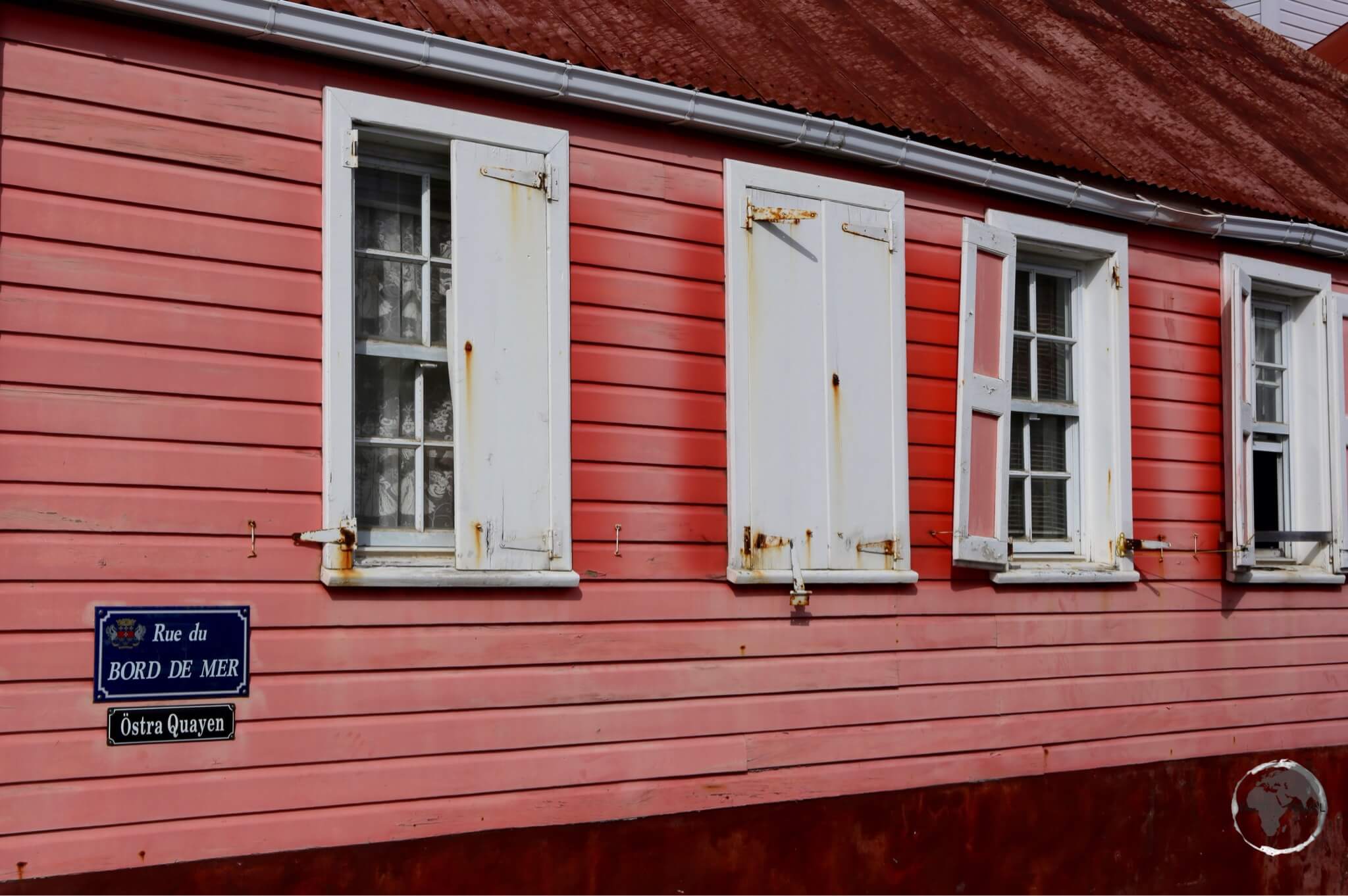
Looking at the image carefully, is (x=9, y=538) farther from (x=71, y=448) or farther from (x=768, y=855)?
(x=768, y=855)

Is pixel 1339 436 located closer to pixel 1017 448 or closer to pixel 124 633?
pixel 1017 448

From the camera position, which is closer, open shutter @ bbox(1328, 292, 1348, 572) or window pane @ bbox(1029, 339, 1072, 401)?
window pane @ bbox(1029, 339, 1072, 401)

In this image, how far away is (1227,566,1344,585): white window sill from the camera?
7988 millimetres

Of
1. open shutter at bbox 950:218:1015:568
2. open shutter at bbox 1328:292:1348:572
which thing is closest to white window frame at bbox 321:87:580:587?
open shutter at bbox 950:218:1015:568

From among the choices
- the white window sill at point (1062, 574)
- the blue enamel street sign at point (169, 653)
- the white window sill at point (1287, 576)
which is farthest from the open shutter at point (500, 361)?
the white window sill at point (1287, 576)

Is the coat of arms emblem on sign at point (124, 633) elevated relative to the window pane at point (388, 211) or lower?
lower

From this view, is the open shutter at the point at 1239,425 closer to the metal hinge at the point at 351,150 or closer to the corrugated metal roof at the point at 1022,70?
the corrugated metal roof at the point at 1022,70

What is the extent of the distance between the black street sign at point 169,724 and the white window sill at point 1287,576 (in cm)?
551

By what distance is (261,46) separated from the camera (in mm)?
5309

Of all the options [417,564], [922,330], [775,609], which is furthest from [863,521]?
[417,564]

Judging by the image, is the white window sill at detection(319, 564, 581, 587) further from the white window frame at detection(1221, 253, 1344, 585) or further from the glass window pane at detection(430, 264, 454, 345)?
the white window frame at detection(1221, 253, 1344, 585)

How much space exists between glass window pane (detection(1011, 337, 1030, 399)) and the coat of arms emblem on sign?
4504 mm

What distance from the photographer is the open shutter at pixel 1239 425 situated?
784 cm

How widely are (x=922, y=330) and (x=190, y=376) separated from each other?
348 centimetres
